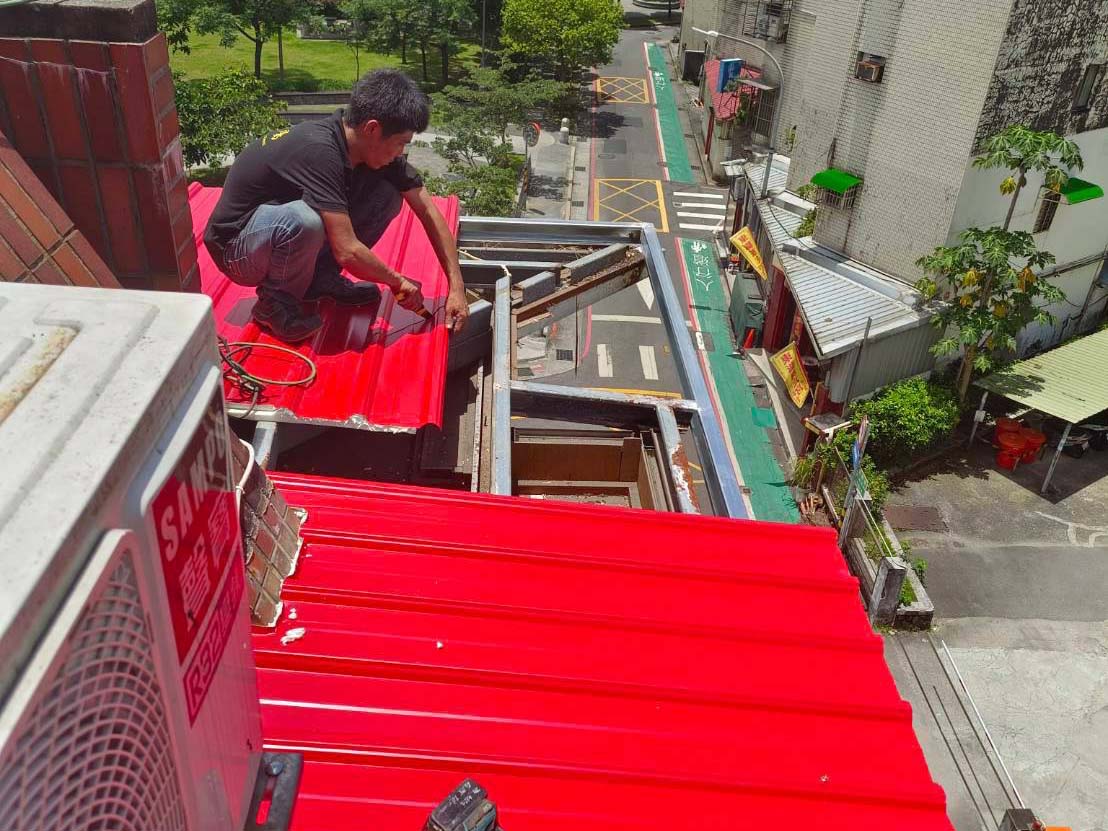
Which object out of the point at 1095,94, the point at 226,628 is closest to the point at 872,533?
the point at 1095,94

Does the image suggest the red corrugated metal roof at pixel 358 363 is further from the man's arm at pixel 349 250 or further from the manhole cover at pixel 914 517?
the manhole cover at pixel 914 517

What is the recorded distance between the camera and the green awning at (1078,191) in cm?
2095

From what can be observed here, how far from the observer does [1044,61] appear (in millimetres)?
19094

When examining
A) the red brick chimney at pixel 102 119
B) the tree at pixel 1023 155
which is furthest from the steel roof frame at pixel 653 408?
the tree at pixel 1023 155

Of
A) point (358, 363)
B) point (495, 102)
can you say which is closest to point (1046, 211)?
point (495, 102)

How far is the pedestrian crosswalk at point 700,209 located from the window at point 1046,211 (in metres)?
12.5

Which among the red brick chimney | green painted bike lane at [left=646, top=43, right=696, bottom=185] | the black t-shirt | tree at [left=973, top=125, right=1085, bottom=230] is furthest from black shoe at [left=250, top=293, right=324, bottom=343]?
green painted bike lane at [left=646, top=43, right=696, bottom=185]

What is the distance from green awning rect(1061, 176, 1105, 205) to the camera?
68.7 feet

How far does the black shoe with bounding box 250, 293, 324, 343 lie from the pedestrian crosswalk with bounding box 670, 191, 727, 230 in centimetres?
2723

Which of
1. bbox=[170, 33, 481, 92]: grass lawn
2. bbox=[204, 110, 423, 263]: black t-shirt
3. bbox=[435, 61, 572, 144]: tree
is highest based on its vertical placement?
bbox=[204, 110, 423, 263]: black t-shirt

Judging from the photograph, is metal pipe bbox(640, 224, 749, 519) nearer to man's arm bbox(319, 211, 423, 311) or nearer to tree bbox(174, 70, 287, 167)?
man's arm bbox(319, 211, 423, 311)

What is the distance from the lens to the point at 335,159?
7047 mm

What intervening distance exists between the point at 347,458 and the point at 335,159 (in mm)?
2840

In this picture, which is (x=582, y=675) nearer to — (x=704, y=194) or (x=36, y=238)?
(x=36, y=238)
